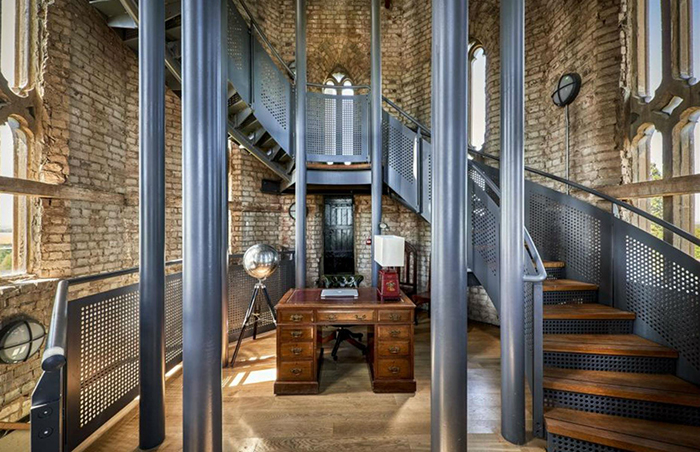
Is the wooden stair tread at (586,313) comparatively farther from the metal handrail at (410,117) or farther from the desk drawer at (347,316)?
the metal handrail at (410,117)

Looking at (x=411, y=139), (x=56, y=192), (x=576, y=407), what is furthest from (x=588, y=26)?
(x=56, y=192)

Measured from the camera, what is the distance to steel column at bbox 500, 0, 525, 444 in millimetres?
2479

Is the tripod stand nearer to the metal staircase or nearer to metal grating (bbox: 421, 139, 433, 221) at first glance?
the metal staircase

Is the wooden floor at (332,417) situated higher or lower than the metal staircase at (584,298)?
lower

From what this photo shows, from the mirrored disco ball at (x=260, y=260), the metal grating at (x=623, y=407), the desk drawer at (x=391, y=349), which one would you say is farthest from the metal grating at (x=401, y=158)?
the metal grating at (x=623, y=407)

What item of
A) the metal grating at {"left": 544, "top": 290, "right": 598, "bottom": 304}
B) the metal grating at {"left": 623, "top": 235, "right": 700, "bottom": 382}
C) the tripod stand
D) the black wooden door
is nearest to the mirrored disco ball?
the tripod stand

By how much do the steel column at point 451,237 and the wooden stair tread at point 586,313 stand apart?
153 centimetres

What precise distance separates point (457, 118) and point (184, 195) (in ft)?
5.96

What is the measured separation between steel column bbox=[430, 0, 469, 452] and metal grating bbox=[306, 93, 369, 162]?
3194 millimetres

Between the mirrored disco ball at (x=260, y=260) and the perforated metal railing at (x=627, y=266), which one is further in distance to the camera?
the mirrored disco ball at (x=260, y=260)

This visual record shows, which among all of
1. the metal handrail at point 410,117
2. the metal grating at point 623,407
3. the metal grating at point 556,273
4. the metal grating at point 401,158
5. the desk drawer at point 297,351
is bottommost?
the metal grating at point 623,407

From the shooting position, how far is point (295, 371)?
321 centimetres

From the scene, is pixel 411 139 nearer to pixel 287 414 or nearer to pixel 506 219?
pixel 506 219

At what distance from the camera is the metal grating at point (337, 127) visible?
525cm
